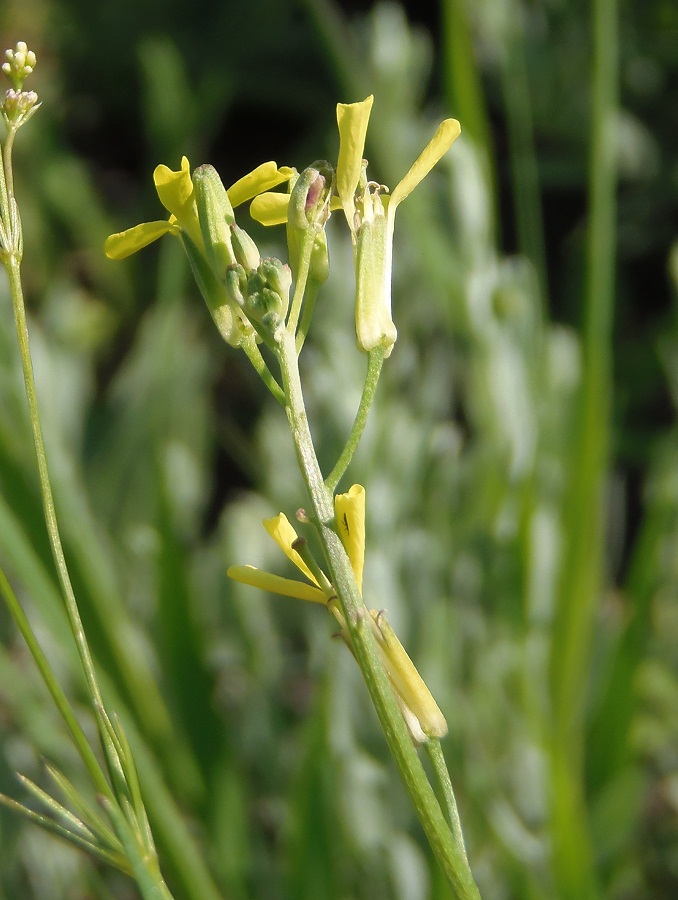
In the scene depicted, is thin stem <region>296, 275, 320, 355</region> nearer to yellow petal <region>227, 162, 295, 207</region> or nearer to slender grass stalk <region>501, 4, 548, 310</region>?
yellow petal <region>227, 162, 295, 207</region>

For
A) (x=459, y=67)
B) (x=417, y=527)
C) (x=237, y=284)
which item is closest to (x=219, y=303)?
(x=237, y=284)

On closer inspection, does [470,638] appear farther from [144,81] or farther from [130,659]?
[144,81]

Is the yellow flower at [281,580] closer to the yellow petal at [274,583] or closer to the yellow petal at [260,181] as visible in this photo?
the yellow petal at [274,583]

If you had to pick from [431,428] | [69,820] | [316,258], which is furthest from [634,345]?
[69,820]

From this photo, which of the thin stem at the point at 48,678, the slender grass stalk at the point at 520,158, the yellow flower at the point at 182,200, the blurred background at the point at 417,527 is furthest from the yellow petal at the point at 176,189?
the slender grass stalk at the point at 520,158

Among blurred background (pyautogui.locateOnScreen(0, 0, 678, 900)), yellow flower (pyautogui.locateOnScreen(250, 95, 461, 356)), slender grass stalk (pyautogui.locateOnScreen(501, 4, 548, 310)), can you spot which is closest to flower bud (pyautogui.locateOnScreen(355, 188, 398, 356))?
yellow flower (pyautogui.locateOnScreen(250, 95, 461, 356))
